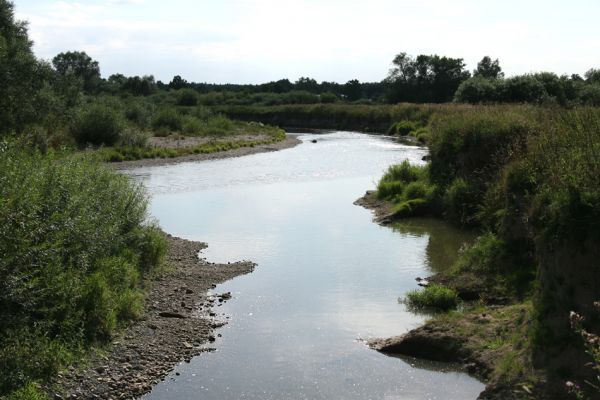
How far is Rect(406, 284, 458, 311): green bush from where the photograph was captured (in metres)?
16.2

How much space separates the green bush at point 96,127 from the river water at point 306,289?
1552cm

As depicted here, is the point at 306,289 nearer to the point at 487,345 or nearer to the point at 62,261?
the point at 487,345

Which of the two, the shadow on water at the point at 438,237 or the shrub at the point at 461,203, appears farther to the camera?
the shrub at the point at 461,203

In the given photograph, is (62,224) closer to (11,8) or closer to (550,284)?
(550,284)

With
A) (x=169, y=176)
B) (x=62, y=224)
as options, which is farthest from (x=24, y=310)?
(x=169, y=176)

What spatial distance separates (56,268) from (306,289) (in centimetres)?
731

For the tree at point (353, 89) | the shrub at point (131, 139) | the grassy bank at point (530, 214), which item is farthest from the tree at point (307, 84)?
the grassy bank at point (530, 214)

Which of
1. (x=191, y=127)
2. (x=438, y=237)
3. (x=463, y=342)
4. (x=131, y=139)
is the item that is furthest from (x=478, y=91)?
(x=463, y=342)

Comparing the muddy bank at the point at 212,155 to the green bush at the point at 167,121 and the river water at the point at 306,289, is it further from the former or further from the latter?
the green bush at the point at 167,121

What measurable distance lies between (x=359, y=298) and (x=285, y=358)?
Result: 4196mm

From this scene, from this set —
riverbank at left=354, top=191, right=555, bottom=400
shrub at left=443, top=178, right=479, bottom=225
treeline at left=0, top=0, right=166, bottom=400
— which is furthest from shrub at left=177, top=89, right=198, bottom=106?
riverbank at left=354, top=191, right=555, bottom=400

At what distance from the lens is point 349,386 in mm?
12086

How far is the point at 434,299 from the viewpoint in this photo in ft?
53.5

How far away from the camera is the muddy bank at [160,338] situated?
11.4m
